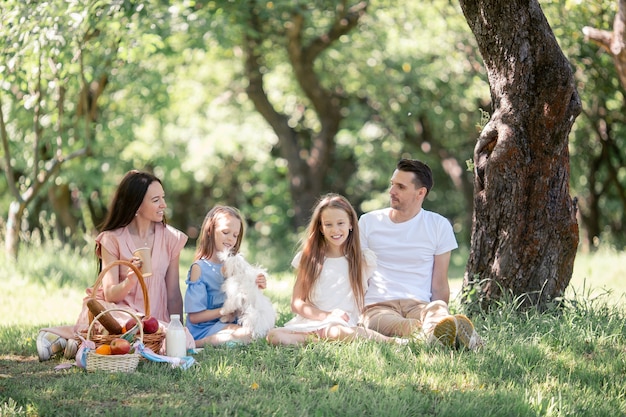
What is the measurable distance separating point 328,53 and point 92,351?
40.5ft

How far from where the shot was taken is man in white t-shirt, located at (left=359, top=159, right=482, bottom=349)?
6090mm

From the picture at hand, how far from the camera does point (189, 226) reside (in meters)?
25.0

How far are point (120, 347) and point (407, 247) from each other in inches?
89.0

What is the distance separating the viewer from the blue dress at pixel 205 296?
5.87 meters

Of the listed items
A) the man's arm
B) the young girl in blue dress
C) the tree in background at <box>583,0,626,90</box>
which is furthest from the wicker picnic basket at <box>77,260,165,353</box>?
the tree in background at <box>583,0,626,90</box>

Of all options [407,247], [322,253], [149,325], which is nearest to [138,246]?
[149,325]

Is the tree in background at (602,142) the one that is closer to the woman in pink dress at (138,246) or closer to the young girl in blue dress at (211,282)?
the young girl in blue dress at (211,282)

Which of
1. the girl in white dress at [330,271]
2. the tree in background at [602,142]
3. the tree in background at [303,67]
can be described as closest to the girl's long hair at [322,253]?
the girl in white dress at [330,271]

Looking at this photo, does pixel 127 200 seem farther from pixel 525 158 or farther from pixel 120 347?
pixel 525 158

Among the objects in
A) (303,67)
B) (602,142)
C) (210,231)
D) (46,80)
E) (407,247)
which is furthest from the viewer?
(602,142)

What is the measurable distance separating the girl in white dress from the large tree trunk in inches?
39.0

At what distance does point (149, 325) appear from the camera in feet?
17.3

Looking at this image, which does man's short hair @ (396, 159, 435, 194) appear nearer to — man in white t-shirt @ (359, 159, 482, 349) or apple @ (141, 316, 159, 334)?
man in white t-shirt @ (359, 159, 482, 349)

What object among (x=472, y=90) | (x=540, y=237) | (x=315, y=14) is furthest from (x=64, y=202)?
(x=540, y=237)
